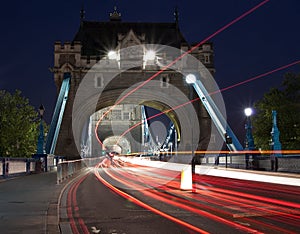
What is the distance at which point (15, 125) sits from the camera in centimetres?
4159

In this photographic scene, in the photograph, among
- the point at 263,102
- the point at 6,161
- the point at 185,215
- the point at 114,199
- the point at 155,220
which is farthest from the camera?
the point at 263,102

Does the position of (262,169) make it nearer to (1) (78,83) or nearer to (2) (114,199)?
(2) (114,199)

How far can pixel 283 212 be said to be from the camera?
26.2 ft

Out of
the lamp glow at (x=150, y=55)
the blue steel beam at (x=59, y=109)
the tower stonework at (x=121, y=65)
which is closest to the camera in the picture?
the blue steel beam at (x=59, y=109)

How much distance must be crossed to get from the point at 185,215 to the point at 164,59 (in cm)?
3889

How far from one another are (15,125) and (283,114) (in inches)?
1119

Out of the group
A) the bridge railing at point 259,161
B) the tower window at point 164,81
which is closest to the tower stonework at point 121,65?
the tower window at point 164,81

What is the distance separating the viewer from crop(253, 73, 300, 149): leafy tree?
41219mm

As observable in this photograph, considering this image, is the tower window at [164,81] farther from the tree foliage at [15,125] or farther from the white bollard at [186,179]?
the white bollard at [186,179]

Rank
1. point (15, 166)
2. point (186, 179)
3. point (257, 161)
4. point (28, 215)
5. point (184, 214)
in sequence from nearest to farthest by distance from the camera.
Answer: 1. point (28, 215)
2. point (184, 214)
3. point (186, 179)
4. point (15, 166)
5. point (257, 161)

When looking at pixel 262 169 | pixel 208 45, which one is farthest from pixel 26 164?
pixel 208 45

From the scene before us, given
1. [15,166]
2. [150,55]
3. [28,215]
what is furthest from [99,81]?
[28,215]

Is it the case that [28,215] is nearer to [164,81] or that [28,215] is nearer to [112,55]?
[164,81]

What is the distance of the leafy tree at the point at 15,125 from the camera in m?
41.2
